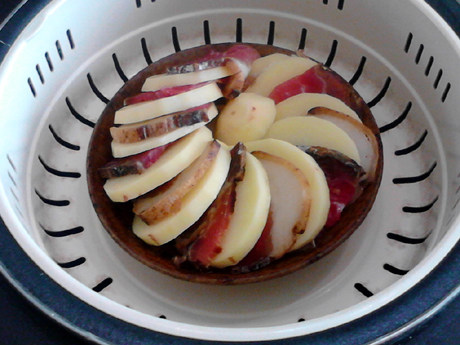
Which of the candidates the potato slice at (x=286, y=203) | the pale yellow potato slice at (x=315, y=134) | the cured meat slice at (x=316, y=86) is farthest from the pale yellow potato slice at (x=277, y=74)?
the potato slice at (x=286, y=203)

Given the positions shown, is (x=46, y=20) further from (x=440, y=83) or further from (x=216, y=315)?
(x=440, y=83)

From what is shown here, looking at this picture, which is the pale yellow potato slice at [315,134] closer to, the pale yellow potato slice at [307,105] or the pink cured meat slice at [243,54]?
the pale yellow potato slice at [307,105]

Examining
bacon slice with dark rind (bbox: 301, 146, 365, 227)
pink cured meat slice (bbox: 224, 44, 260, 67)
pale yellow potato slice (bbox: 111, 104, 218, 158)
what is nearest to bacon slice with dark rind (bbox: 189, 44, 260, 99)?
pink cured meat slice (bbox: 224, 44, 260, 67)

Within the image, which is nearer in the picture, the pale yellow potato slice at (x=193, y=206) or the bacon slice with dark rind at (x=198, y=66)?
the pale yellow potato slice at (x=193, y=206)

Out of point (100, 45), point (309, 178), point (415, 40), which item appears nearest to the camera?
point (309, 178)

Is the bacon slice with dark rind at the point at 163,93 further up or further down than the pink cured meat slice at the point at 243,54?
further down

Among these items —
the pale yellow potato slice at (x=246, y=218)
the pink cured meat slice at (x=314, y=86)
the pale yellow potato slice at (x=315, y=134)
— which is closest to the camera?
the pale yellow potato slice at (x=246, y=218)

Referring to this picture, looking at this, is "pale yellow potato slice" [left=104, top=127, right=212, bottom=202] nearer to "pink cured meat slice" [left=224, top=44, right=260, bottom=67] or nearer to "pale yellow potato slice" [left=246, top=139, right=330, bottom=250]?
"pale yellow potato slice" [left=246, top=139, right=330, bottom=250]

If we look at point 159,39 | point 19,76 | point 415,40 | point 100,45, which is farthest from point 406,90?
point 19,76
